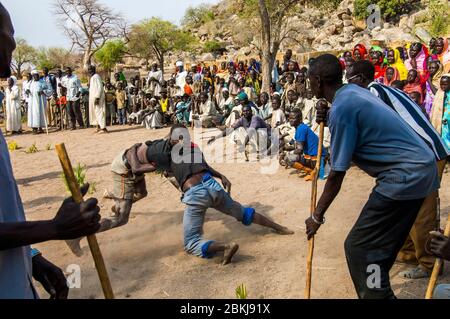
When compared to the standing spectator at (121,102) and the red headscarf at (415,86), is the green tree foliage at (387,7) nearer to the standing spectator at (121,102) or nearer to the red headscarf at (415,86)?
the standing spectator at (121,102)

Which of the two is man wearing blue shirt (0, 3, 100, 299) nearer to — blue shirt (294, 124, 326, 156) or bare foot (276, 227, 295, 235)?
bare foot (276, 227, 295, 235)

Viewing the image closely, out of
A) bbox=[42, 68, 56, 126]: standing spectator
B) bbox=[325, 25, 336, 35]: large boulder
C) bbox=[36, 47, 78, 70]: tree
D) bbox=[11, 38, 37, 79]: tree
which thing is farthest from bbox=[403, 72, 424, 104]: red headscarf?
bbox=[11, 38, 37, 79]: tree

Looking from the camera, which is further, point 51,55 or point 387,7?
point 51,55

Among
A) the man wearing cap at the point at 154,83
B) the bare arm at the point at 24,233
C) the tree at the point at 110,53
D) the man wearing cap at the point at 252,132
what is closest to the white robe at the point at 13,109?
the man wearing cap at the point at 154,83

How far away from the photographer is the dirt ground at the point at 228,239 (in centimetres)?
369

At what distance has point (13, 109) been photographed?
40.2ft

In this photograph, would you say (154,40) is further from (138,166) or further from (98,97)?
(138,166)

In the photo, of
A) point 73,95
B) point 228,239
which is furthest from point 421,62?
point 73,95

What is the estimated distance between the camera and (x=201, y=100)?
10969 millimetres

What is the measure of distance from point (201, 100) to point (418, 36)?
13.2 meters

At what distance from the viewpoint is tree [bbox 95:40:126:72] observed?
36.8 metres

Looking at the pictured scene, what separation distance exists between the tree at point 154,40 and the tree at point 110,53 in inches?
33.7

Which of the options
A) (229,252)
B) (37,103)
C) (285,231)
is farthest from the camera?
(37,103)

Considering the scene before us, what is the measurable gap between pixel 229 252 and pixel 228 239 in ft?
2.36
